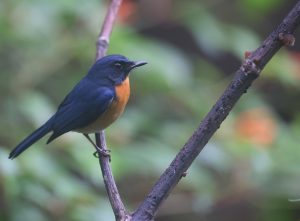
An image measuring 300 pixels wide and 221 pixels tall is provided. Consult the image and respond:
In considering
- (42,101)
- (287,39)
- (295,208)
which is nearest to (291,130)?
(295,208)

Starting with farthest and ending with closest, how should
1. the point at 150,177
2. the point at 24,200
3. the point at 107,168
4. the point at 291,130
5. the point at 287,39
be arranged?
the point at 291,130 < the point at 150,177 < the point at 24,200 < the point at 107,168 < the point at 287,39

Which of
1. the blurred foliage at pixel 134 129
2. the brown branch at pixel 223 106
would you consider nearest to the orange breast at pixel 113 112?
the blurred foliage at pixel 134 129

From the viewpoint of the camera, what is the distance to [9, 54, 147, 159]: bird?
330 centimetres

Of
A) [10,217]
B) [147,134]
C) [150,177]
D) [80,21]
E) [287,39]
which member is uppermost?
[80,21]

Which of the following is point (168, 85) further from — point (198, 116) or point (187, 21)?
point (187, 21)

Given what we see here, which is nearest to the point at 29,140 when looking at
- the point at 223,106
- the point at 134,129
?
the point at 134,129

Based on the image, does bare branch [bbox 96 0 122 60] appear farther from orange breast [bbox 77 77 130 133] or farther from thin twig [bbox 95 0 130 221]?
orange breast [bbox 77 77 130 133]

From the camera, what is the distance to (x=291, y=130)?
459cm

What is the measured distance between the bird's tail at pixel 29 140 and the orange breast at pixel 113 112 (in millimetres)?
198

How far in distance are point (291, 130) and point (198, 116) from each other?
27.6 inches

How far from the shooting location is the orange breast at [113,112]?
331cm

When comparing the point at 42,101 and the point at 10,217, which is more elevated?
the point at 42,101

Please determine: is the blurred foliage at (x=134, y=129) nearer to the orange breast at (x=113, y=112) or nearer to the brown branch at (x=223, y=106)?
the orange breast at (x=113, y=112)

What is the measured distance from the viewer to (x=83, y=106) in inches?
134
